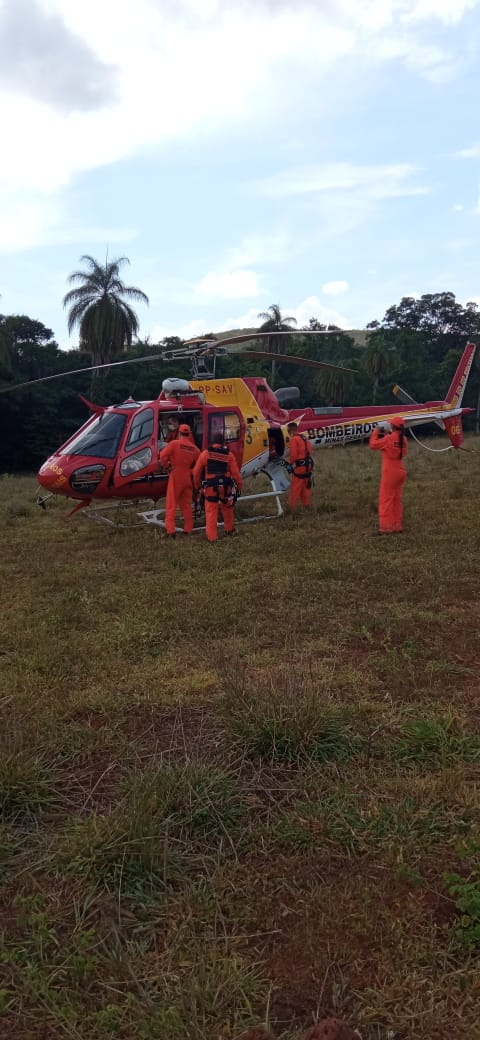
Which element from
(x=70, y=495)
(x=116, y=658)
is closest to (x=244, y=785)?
(x=116, y=658)

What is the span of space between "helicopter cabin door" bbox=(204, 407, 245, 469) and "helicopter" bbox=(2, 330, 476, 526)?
2cm

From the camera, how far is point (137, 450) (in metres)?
11.0

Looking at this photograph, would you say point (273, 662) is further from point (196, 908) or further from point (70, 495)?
point (70, 495)

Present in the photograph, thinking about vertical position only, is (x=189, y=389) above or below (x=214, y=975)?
above

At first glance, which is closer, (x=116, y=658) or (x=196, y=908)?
(x=196, y=908)

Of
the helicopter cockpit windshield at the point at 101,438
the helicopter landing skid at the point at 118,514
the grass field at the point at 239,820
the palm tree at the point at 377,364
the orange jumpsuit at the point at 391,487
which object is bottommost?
the grass field at the point at 239,820

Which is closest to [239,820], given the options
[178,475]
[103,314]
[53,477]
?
[178,475]

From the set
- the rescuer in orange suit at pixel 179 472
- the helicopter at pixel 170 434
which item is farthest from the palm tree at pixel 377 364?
the rescuer in orange suit at pixel 179 472

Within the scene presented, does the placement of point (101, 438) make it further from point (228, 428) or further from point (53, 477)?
point (228, 428)

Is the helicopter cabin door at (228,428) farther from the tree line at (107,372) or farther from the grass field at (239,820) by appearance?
the tree line at (107,372)

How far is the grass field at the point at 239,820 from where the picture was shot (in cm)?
219

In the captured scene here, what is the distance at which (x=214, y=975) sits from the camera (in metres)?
2.24

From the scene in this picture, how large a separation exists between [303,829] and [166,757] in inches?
40.2

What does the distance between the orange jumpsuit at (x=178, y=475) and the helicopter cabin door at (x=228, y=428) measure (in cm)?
115
